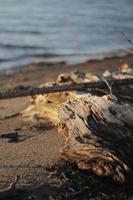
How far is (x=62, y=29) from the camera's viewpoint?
17.5 m

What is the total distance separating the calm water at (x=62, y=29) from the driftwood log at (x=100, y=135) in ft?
19.4

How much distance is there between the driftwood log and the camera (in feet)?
16.5

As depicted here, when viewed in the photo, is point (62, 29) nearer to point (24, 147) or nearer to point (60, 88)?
point (60, 88)

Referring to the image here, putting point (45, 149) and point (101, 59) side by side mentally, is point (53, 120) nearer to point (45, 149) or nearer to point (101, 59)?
point (45, 149)

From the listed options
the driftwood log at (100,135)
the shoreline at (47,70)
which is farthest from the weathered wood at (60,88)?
the shoreline at (47,70)

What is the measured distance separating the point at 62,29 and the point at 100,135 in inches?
492

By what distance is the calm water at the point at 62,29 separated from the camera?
47.6ft

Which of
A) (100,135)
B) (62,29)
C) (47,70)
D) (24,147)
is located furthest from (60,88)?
(62,29)

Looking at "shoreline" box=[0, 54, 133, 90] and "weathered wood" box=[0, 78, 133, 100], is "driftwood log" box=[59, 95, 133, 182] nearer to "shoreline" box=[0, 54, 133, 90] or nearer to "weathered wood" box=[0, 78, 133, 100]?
"weathered wood" box=[0, 78, 133, 100]

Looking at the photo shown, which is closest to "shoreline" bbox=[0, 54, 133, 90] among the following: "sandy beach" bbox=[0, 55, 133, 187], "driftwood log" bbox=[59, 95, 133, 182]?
"sandy beach" bbox=[0, 55, 133, 187]

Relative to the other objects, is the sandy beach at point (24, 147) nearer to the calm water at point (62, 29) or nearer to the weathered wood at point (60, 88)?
the weathered wood at point (60, 88)

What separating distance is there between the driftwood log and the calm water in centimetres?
590

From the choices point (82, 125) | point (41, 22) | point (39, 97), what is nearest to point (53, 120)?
point (39, 97)

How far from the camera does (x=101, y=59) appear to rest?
1388cm
